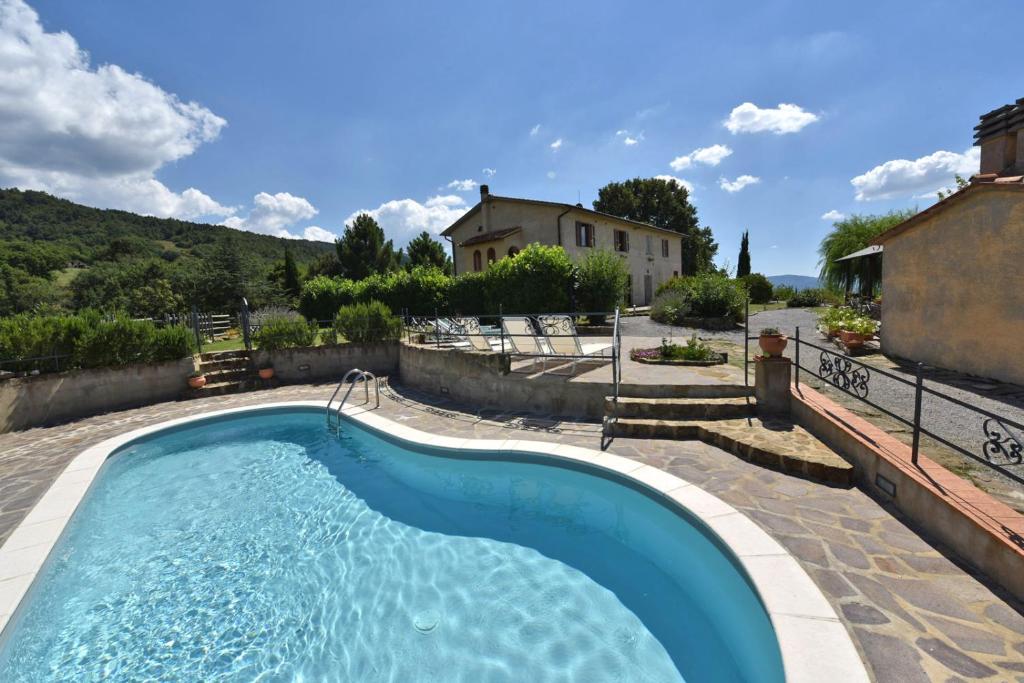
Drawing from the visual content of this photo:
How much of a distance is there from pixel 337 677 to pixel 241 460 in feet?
17.2

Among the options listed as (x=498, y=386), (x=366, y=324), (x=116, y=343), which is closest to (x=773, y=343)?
(x=498, y=386)

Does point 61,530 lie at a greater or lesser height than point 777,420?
lesser

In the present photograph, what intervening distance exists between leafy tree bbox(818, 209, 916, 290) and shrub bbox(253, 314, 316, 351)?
23.8 m

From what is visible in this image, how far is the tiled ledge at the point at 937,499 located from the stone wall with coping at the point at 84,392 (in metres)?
13.5

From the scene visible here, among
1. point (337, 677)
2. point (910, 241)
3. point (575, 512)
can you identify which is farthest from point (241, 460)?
point (910, 241)

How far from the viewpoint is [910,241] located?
26.8 ft

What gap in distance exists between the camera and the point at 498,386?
8031 mm

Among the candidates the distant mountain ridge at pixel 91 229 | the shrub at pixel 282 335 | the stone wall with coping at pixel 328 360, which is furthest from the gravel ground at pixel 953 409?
the distant mountain ridge at pixel 91 229

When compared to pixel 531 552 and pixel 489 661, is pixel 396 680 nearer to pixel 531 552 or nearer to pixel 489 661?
pixel 489 661

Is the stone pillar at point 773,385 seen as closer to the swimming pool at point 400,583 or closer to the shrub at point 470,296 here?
the swimming pool at point 400,583

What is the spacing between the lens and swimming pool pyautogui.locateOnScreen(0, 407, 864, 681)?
9.77 feet

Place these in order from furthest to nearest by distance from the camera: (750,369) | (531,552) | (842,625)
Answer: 1. (750,369)
2. (531,552)
3. (842,625)

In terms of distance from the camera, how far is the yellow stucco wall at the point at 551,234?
23.1 m

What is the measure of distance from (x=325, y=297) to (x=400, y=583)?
2182 centimetres
